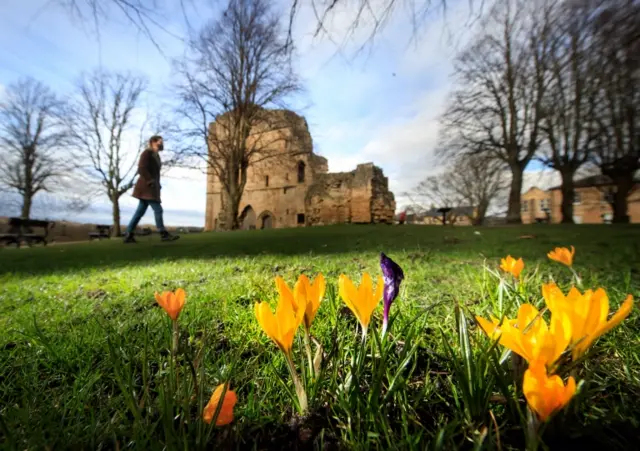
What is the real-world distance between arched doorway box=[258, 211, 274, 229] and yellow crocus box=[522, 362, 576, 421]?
29.0 m

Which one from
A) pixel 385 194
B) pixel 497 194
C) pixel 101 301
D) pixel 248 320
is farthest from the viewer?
pixel 497 194

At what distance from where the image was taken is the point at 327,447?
1.90ft

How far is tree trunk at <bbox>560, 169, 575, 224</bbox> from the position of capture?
14828 millimetres

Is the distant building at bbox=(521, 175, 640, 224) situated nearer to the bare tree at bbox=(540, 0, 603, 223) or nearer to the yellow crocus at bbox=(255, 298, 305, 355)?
the bare tree at bbox=(540, 0, 603, 223)

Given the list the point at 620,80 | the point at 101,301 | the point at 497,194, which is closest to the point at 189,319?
the point at 101,301

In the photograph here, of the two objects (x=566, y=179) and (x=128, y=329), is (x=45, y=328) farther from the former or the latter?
(x=566, y=179)

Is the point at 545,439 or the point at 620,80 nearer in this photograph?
the point at 545,439

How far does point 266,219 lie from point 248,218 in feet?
6.71

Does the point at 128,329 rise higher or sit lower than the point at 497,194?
lower

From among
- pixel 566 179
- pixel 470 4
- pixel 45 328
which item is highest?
pixel 566 179

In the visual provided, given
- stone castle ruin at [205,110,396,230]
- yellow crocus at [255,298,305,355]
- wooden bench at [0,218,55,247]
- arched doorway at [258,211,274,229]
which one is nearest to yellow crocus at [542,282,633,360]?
yellow crocus at [255,298,305,355]

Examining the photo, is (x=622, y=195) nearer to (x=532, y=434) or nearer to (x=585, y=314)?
(x=585, y=314)

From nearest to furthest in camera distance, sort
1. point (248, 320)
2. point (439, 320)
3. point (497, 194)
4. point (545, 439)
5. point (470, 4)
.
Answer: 1. point (545, 439)
2. point (439, 320)
3. point (248, 320)
4. point (470, 4)
5. point (497, 194)

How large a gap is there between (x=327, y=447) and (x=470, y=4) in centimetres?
277
